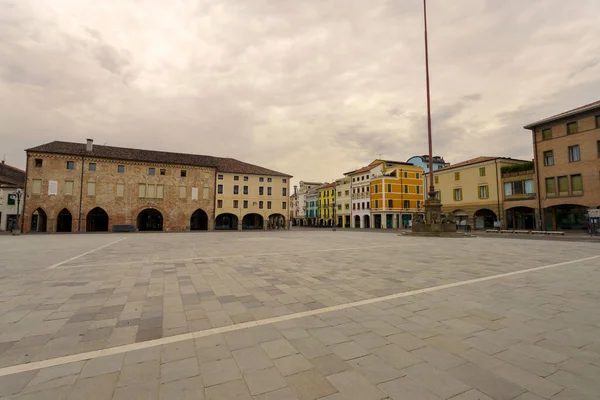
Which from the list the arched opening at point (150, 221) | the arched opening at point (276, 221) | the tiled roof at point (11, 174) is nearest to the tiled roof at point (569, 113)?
the arched opening at point (276, 221)

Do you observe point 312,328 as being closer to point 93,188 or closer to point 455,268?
point 455,268

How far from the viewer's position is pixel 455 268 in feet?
29.9

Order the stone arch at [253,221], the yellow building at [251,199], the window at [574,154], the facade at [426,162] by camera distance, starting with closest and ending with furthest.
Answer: the window at [574,154] < the yellow building at [251,199] < the stone arch at [253,221] < the facade at [426,162]

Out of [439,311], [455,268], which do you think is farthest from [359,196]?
[439,311]

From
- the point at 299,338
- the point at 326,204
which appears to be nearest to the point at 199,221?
the point at 326,204

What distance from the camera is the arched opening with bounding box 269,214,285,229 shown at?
53969 mm

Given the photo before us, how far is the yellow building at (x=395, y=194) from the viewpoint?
5469 centimetres

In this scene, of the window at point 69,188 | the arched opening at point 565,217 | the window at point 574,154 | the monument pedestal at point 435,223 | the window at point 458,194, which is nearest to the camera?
the monument pedestal at point 435,223

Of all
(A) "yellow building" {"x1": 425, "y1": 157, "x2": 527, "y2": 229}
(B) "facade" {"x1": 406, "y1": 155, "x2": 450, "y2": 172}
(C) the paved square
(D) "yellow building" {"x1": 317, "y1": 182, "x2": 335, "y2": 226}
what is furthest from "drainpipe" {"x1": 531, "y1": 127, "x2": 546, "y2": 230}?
(D) "yellow building" {"x1": 317, "y1": 182, "x2": 335, "y2": 226}

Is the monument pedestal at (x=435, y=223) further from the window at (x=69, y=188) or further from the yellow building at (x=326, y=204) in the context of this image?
the yellow building at (x=326, y=204)

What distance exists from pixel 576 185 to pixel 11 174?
83907 mm

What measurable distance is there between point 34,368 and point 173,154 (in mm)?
49258

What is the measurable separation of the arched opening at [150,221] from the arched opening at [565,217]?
54.1 meters

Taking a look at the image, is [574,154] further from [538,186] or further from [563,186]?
[538,186]
